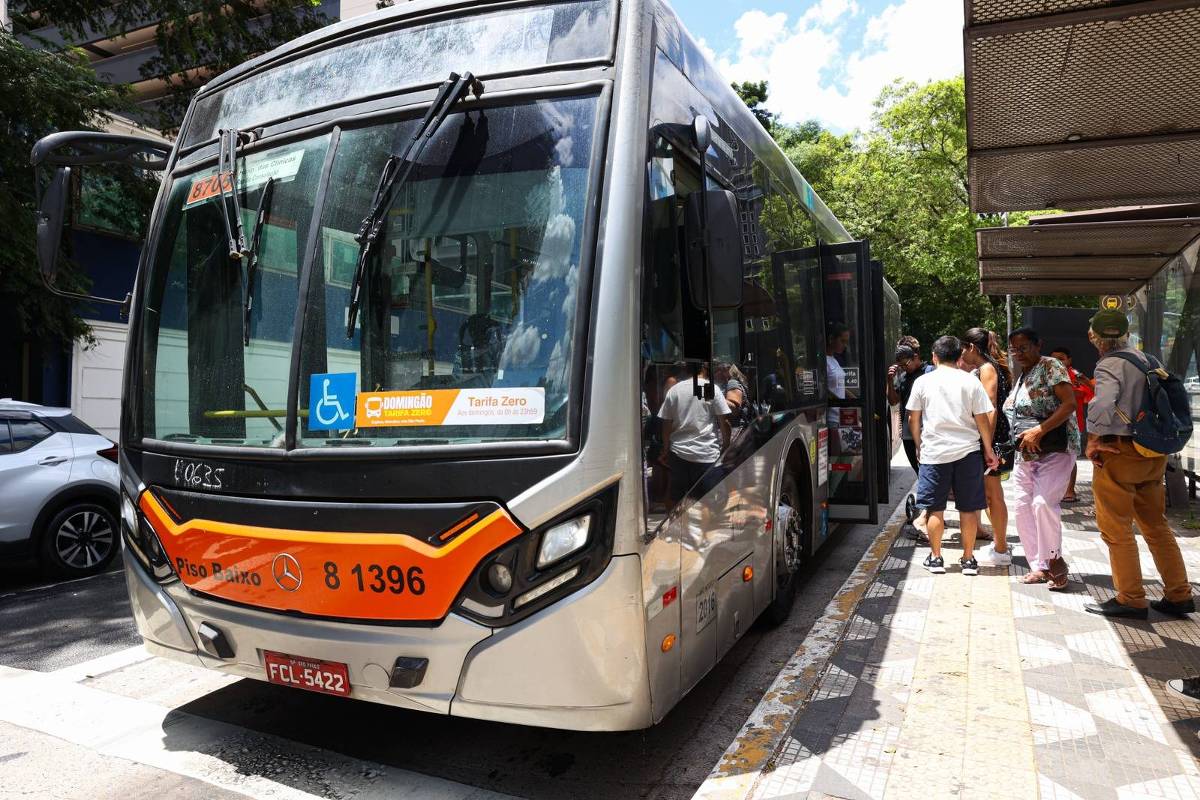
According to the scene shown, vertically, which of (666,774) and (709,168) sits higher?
(709,168)

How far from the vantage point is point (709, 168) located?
13.0ft

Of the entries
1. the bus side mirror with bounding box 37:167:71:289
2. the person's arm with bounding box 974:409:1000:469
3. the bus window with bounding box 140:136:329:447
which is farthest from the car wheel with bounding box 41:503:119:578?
the person's arm with bounding box 974:409:1000:469

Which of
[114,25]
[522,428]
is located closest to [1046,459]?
[522,428]

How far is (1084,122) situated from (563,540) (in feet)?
15.3

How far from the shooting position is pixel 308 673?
319 cm

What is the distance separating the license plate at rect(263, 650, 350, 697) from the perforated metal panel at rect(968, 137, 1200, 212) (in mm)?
5342

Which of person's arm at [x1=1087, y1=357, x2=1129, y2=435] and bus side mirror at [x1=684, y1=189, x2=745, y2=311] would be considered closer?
bus side mirror at [x1=684, y1=189, x2=745, y2=311]

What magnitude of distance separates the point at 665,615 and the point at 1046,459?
409 centimetres

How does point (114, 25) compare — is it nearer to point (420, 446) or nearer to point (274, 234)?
point (274, 234)

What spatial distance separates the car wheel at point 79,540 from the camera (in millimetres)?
7148

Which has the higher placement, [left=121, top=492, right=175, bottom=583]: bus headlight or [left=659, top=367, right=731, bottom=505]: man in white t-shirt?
[left=659, top=367, right=731, bottom=505]: man in white t-shirt

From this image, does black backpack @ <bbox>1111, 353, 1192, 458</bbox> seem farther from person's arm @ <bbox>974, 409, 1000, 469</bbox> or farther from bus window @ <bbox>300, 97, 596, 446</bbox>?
bus window @ <bbox>300, 97, 596, 446</bbox>

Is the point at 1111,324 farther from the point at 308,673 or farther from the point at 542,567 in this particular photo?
the point at 308,673

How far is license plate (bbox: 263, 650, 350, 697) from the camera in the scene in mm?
3117
